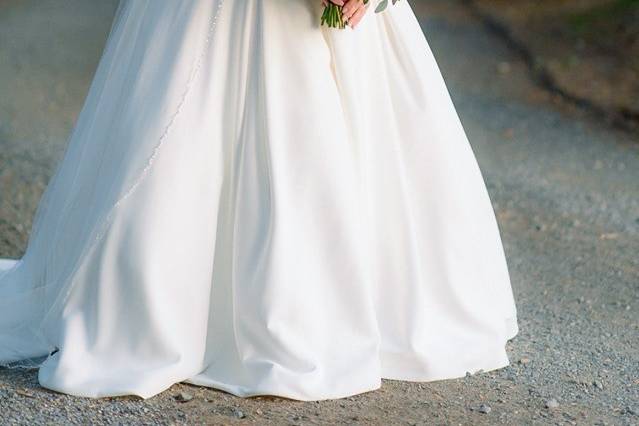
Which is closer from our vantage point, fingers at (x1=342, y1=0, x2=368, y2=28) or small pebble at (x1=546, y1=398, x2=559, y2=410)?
fingers at (x1=342, y1=0, x2=368, y2=28)

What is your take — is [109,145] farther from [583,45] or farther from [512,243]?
[583,45]

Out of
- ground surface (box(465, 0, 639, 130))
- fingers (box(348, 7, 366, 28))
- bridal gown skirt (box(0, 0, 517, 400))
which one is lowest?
ground surface (box(465, 0, 639, 130))

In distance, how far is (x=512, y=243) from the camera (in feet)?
20.2

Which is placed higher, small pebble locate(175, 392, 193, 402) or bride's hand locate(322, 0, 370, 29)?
bride's hand locate(322, 0, 370, 29)

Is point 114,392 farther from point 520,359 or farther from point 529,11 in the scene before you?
point 529,11

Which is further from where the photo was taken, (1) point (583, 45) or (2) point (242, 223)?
(1) point (583, 45)

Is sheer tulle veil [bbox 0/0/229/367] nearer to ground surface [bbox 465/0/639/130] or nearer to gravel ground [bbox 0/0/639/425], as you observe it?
gravel ground [bbox 0/0/639/425]

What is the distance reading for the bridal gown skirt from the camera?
381 centimetres

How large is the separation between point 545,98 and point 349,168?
6.06 meters

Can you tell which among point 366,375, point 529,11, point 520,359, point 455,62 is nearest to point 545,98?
point 455,62

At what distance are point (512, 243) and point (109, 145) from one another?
9.20 ft

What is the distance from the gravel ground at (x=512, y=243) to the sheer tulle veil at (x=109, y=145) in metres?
0.32

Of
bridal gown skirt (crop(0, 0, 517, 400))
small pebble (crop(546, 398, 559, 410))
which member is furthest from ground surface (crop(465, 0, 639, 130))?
bridal gown skirt (crop(0, 0, 517, 400))

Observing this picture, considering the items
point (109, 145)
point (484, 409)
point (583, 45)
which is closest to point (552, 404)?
point (484, 409)
